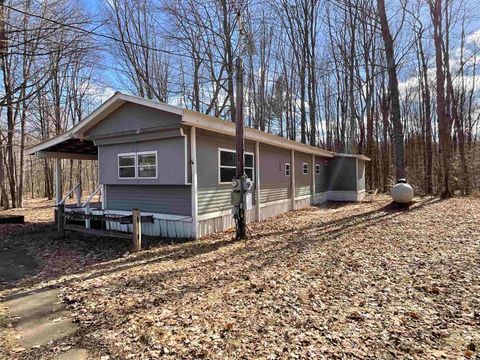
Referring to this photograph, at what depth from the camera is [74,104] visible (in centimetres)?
2491

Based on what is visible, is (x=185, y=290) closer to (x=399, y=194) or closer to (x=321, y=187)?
(x=399, y=194)

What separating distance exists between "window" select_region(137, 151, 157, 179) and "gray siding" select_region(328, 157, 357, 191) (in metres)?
12.4

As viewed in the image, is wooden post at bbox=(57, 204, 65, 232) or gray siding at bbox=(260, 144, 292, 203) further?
gray siding at bbox=(260, 144, 292, 203)

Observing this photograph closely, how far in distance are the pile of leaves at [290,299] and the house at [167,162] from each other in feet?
4.90

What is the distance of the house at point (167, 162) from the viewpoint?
25.7 ft

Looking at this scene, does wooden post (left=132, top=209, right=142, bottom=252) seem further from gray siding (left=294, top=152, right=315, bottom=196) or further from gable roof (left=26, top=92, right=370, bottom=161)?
gray siding (left=294, top=152, right=315, bottom=196)

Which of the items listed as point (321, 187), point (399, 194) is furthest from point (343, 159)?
point (399, 194)

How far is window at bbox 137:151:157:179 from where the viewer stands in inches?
329

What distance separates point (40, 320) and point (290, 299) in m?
3.00

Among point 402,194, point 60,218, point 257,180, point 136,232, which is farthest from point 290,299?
point 402,194

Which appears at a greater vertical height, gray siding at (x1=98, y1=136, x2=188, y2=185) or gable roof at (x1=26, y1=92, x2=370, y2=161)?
gable roof at (x1=26, y1=92, x2=370, y2=161)

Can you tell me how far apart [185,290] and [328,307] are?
1.95 meters

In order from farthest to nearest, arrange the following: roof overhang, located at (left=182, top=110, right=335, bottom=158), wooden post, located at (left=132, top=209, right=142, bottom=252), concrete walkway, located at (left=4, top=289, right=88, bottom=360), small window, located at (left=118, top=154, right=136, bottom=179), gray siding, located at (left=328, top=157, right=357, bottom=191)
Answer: gray siding, located at (left=328, top=157, right=357, bottom=191) < small window, located at (left=118, top=154, right=136, bottom=179) < roof overhang, located at (left=182, top=110, right=335, bottom=158) < wooden post, located at (left=132, top=209, right=142, bottom=252) < concrete walkway, located at (left=4, top=289, right=88, bottom=360)

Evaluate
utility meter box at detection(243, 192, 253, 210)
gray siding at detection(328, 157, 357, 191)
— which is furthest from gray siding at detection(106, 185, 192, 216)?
gray siding at detection(328, 157, 357, 191)
